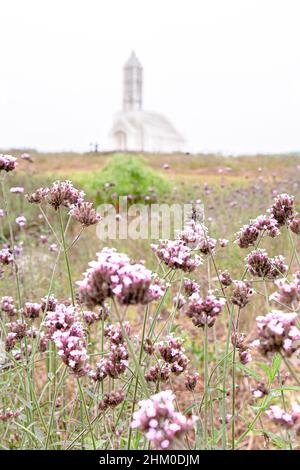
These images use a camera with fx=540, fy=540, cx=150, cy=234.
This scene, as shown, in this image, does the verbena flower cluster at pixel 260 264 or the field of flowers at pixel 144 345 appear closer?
the field of flowers at pixel 144 345

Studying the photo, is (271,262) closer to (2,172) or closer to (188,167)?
(2,172)

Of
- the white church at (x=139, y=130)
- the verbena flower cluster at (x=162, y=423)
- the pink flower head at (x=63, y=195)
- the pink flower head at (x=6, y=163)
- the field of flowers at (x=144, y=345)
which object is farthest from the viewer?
the white church at (x=139, y=130)

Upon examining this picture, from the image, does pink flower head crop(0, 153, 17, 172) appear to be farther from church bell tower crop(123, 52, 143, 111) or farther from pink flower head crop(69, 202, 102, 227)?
church bell tower crop(123, 52, 143, 111)

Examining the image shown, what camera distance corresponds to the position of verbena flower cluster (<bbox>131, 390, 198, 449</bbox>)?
0.72 metres

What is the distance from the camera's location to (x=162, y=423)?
0.73 m

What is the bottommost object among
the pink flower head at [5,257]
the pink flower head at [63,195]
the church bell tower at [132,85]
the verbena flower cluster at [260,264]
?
the pink flower head at [5,257]

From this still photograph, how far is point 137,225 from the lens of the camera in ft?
16.5

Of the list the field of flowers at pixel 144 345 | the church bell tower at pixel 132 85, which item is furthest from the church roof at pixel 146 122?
the field of flowers at pixel 144 345

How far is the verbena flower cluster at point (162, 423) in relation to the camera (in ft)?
2.36

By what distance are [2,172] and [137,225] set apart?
11.3 ft

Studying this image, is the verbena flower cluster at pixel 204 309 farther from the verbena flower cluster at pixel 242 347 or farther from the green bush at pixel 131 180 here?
the green bush at pixel 131 180

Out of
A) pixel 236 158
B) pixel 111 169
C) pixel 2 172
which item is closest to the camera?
pixel 2 172

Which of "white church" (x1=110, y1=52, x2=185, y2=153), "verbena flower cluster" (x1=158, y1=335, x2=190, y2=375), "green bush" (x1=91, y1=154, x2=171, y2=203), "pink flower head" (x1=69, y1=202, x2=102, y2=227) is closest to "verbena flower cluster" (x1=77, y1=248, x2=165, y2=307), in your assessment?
"verbena flower cluster" (x1=158, y1=335, x2=190, y2=375)
